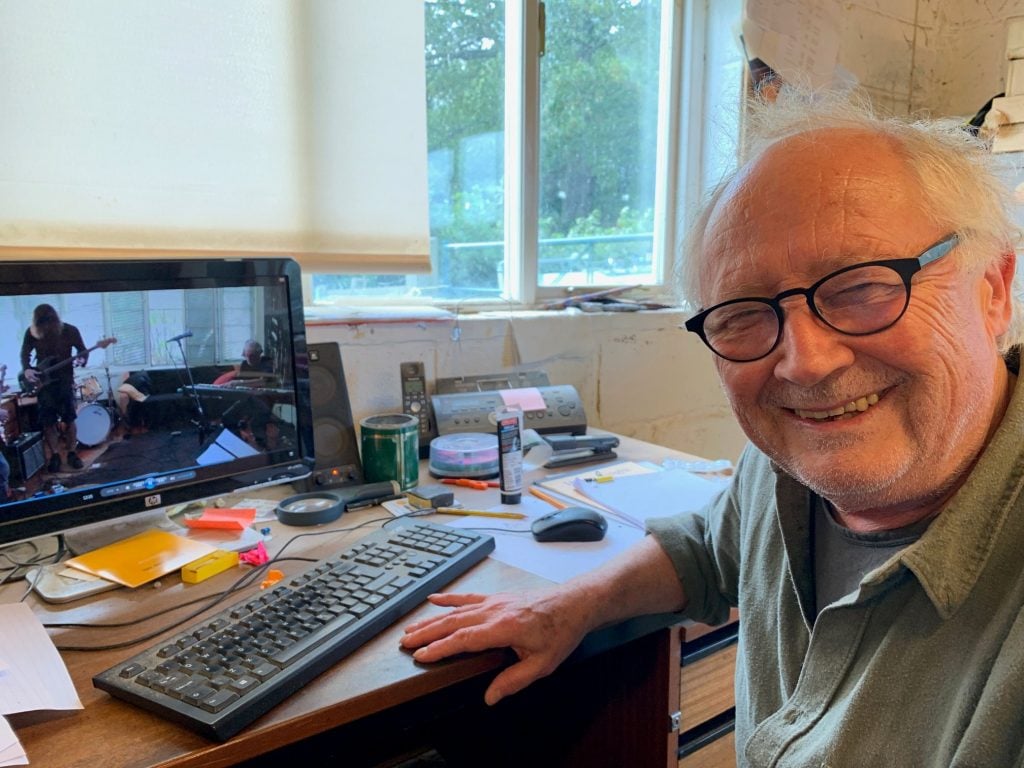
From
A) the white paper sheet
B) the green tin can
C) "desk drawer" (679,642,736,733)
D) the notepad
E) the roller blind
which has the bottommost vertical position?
"desk drawer" (679,642,736,733)

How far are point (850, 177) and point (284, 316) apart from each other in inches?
32.9

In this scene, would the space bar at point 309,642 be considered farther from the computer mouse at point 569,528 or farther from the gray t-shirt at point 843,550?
→ the gray t-shirt at point 843,550

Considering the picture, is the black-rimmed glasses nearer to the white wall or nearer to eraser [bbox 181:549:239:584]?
eraser [bbox 181:549:239:584]

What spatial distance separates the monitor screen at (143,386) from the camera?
93cm

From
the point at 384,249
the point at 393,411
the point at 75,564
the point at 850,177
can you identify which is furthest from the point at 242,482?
the point at 850,177

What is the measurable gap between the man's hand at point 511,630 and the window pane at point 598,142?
129 centimetres

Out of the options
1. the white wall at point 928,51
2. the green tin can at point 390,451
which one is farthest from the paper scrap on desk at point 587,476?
the white wall at point 928,51

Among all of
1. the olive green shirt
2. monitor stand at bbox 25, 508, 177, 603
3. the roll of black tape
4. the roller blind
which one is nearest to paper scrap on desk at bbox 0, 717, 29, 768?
monitor stand at bbox 25, 508, 177, 603

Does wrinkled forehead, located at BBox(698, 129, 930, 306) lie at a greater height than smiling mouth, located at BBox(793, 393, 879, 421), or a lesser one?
greater

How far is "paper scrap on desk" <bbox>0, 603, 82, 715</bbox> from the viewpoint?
0.68 m

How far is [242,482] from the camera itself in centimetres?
113

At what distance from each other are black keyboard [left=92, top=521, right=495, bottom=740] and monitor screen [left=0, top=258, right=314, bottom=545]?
Result: 275 mm

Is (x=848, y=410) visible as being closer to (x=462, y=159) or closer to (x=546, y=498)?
(x=546, y=498)

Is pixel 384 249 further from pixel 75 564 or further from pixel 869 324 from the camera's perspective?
pixel 869 324
